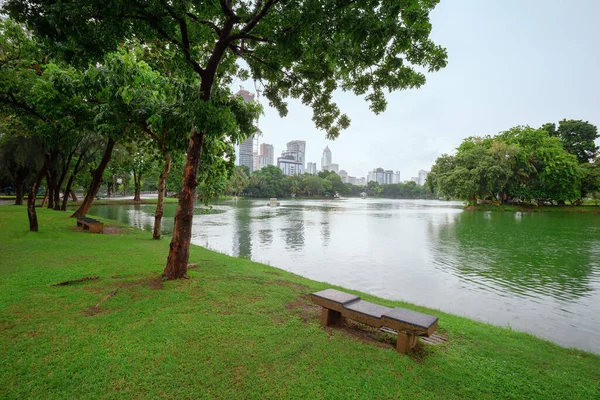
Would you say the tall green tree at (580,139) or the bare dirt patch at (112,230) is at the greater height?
the tall green tree at (580,139)

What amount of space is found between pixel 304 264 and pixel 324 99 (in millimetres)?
6183

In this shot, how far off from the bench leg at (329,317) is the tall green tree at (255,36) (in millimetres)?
3351

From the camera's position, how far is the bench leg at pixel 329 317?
440 centimetres

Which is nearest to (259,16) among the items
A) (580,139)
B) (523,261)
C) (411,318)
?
(411,318)

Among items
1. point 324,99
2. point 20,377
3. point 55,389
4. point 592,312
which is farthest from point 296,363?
point 592,312

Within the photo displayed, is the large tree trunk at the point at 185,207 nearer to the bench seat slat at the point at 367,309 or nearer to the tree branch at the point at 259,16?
the tree branch at the point at 259,16

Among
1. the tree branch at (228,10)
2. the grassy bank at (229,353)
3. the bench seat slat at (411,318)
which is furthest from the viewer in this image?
the tree branch at (228,10)

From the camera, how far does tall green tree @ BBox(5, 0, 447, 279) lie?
453 centimetres

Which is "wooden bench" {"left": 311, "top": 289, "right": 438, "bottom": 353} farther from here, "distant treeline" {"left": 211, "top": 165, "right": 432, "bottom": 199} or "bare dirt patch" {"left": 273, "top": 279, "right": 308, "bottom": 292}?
"distant treeline" {"left": 211, "top": 165, "right": 432, "bottom": 199}

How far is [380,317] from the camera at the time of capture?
384 centimetres

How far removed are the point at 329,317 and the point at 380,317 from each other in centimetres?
86

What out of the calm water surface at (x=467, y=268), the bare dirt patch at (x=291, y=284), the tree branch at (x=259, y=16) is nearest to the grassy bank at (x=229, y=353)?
the bare dirt patch at (x=291, y=284)

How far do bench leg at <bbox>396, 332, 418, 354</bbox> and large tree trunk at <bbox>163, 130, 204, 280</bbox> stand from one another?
4316 mm

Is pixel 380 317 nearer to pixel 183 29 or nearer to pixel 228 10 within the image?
pixel 228 10
